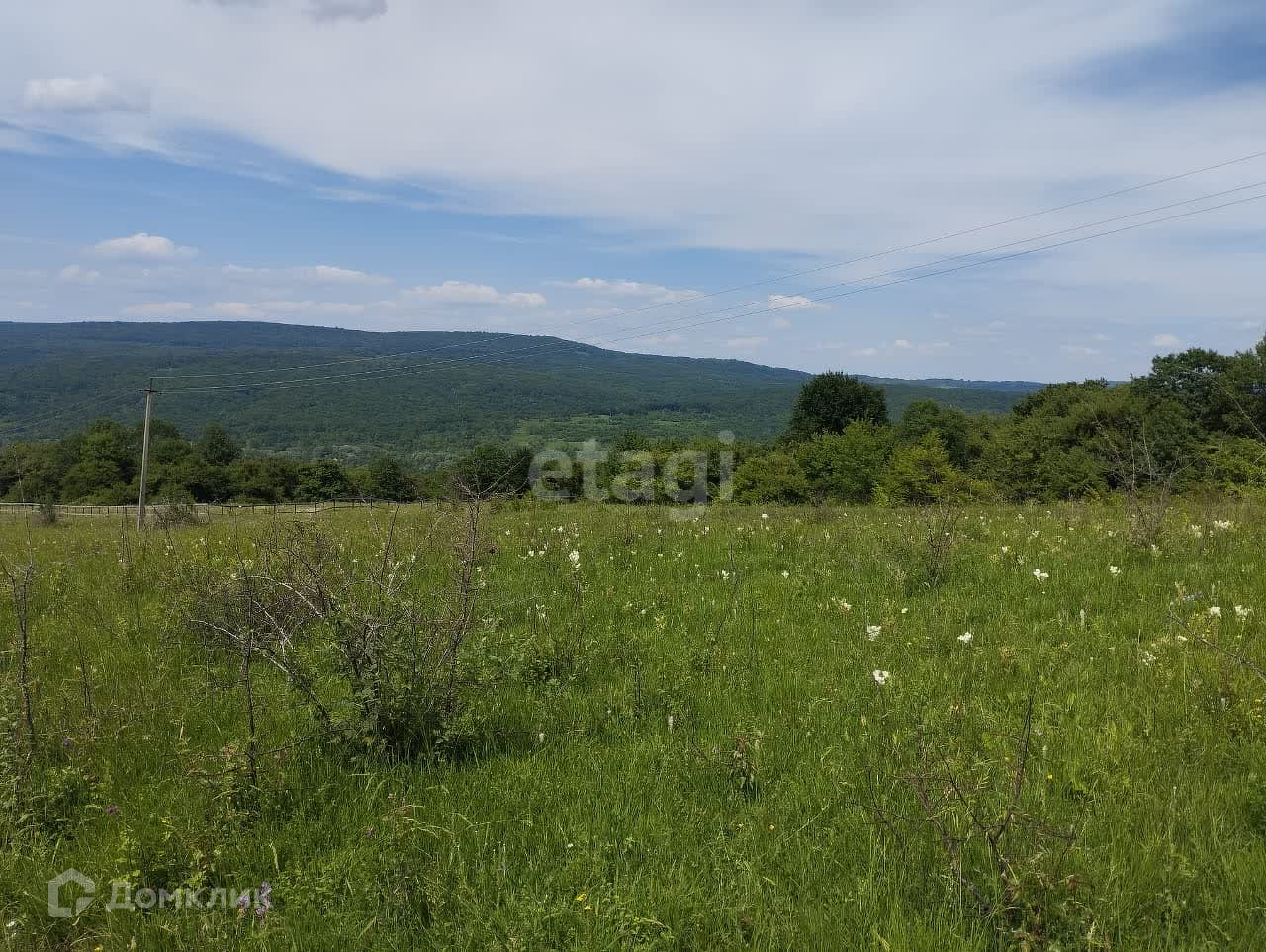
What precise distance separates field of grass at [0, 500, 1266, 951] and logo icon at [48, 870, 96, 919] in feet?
0.14

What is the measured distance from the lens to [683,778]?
3.67 m

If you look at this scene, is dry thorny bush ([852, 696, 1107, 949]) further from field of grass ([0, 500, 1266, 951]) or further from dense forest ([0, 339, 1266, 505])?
dense forest ([0, 339, 1266, 505])

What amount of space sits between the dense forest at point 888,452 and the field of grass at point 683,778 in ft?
51.1

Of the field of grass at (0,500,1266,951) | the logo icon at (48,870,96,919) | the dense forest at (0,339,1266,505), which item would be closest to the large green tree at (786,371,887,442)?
the dense forest at (0,339,1266,505)

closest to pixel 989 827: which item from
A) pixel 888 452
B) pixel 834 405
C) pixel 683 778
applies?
pixel 683 778

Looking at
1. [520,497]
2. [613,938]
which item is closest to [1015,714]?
[613,938]

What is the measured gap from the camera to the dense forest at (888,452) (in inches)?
1873

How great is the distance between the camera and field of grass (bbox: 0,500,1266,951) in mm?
2648

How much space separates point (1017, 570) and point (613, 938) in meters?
6.40

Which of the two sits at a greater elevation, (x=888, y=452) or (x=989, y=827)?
(x=888, y=452)

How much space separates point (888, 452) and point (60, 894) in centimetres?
6822

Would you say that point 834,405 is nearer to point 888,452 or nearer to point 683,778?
point 888,452

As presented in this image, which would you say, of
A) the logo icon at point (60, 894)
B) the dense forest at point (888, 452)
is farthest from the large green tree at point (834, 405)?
the logo icon at point (60, 894)

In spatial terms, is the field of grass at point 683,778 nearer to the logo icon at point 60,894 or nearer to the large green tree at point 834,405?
the logo icon at point 60,894
